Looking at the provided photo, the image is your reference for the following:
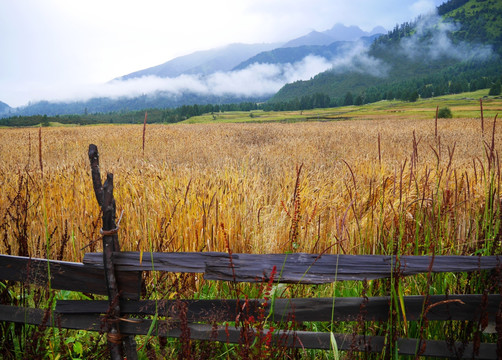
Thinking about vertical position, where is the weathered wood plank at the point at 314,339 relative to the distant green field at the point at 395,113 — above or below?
below

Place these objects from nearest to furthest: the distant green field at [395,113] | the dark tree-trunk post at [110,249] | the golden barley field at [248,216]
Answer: the dark tree-trunk post at [110,249] < the golden barley field at [248,216] < the distant green field at [395,113]

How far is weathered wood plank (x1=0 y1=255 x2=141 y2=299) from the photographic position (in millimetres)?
2236

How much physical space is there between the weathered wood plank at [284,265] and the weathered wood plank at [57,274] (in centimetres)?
17

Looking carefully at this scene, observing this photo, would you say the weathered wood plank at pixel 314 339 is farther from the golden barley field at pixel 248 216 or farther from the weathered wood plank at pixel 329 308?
the golden barley field at pixel 248 216

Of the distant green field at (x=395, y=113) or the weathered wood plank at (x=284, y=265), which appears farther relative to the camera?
the distant green field at (x=395, y=113)

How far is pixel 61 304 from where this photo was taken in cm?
233

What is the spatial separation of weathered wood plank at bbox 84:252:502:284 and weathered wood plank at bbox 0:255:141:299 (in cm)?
17

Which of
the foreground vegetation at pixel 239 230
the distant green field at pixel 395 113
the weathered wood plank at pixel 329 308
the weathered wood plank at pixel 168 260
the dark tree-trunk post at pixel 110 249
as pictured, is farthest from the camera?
the distant green field at pixel 395 113

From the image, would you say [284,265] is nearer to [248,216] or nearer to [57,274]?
[57,274]

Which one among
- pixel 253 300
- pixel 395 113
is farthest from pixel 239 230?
pixel 395 113

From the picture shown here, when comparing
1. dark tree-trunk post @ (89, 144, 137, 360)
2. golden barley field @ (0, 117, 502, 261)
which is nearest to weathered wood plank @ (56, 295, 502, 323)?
dark tree-trunk post @ (89, 144, 137, 360)

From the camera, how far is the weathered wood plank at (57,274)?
2.24m

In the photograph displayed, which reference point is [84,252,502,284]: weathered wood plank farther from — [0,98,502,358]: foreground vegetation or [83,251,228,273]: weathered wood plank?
[0,98,502,358]: foreground vegetation

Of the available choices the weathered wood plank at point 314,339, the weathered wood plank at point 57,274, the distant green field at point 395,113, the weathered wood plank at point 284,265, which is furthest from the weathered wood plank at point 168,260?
the distant green field at point 395,113
